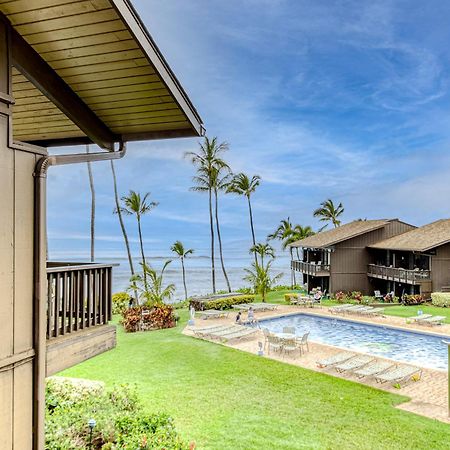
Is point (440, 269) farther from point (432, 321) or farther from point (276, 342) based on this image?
point (276, 342)

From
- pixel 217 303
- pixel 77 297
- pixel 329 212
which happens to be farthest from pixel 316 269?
pixel 77 297

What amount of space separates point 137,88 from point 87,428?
20.6 ft

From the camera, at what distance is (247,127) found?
3706 inches

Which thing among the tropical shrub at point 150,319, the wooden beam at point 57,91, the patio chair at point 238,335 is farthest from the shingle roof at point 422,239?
the wooden beam at point 57,91

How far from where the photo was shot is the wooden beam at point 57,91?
4.84m

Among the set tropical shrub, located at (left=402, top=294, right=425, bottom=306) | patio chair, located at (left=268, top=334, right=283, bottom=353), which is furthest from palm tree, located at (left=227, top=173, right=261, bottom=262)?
patio chair, located at (left=268, top=334, right=283, bottom=353)

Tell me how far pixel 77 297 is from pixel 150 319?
1683 cm

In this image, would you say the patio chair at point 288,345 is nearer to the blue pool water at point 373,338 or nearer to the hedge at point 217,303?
the blue pool water at point 373,338

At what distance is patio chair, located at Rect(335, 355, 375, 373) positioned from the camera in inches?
549

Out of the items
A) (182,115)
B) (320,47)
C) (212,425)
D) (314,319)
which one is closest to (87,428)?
(212,425)

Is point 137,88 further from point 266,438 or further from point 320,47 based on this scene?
point 320,47

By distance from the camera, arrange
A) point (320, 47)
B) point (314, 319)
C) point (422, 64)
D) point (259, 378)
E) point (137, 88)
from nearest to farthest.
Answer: point (137, 88) → point (259, 378) → point (314, 319) → point (320, 47) → point (422, 64)

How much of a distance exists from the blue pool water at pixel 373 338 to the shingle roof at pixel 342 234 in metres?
9.70

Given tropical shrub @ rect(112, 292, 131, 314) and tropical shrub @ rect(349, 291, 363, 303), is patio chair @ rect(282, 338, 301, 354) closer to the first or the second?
tropical shrub @ rect(112, 292, 131, 314)
